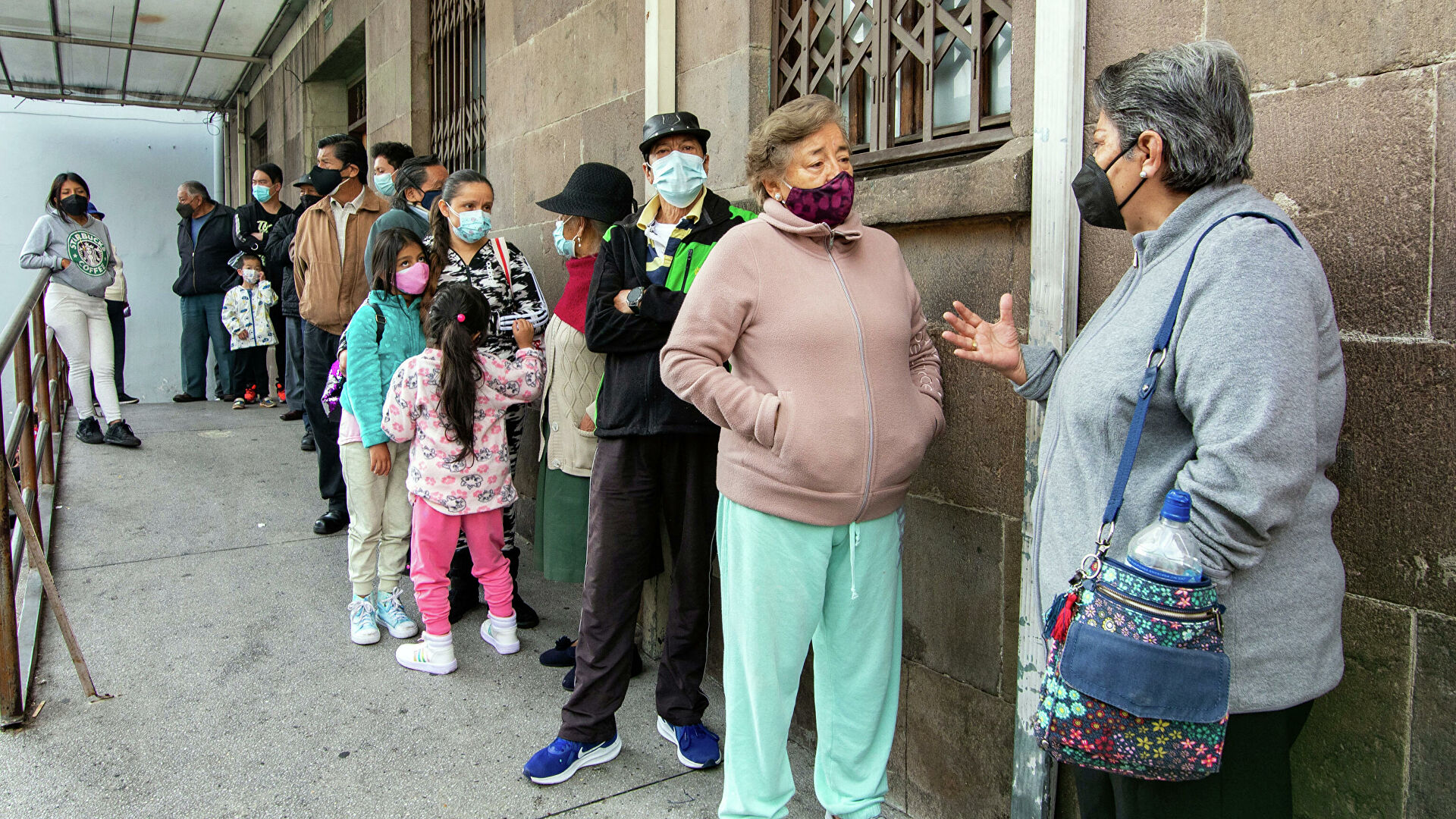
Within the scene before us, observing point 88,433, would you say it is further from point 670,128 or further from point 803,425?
point 803,425

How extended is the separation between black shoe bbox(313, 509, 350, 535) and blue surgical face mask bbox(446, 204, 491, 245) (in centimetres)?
203

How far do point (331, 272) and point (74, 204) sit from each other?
9.81 feet

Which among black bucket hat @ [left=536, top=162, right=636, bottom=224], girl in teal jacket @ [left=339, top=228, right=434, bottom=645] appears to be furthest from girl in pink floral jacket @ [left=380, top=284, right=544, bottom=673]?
black bucket hat @ [left=536, top=162, right=636, bottom=224]

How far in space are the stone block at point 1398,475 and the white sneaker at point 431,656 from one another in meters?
2.81

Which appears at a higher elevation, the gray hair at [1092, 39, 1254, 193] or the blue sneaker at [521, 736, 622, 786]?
the gray hair at [1092, 39, 1254, 193]

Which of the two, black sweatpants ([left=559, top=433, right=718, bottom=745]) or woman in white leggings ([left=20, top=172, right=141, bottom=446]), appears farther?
woman in white leggings ([left=20, top=172, right=141, bottom=446])

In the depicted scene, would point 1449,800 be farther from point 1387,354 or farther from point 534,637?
point 534,637

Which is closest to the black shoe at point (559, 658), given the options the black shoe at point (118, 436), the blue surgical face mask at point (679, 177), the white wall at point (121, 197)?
the blue surgical face mask at point (679, 177)

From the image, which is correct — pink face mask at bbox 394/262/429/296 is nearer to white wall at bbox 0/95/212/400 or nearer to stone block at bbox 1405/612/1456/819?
stone block at bbox 1405/612/1456/819

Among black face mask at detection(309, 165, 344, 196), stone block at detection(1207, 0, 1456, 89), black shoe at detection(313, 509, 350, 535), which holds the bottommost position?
black shoe at detection(313, 509, 350, 535)

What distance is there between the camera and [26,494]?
4.52 metres

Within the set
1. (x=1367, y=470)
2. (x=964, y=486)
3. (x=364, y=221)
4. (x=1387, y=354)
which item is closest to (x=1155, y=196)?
(x=1387, y=354)

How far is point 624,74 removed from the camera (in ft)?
13.3

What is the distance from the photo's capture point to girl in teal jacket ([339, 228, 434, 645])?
358cm
